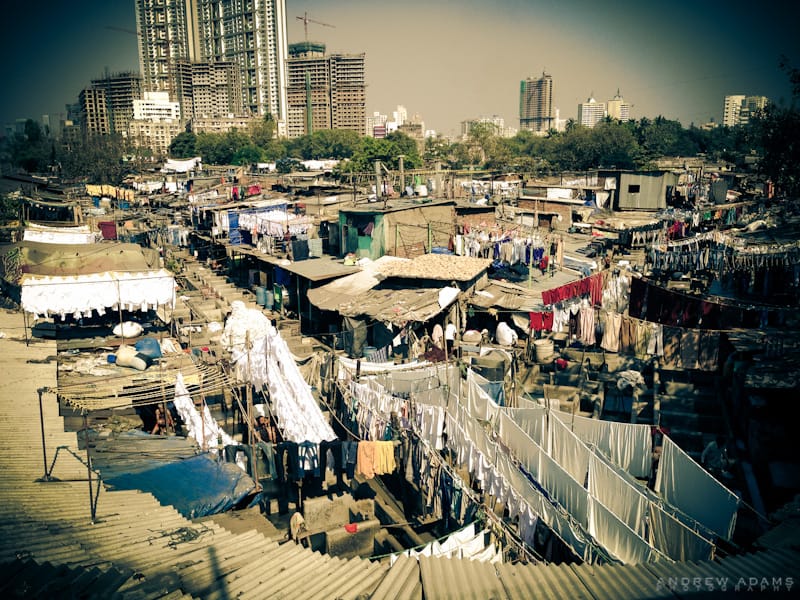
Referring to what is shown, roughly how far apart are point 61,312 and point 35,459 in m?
6.66

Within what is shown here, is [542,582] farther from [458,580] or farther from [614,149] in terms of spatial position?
[614,149]

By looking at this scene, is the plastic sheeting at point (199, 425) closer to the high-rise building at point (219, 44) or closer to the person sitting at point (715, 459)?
the person sitting at point (715, 459)

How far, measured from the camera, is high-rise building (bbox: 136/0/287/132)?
446ft

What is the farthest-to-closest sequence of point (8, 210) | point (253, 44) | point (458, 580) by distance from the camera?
point (253, 44), point (8, 210), point (458, 580)

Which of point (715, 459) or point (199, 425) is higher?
point (199, 425)

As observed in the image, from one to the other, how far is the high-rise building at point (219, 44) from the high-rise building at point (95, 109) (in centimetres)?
1161

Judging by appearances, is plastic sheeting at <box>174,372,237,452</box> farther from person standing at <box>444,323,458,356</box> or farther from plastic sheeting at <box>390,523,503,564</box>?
person standing at <box>444,323,458,356</box>

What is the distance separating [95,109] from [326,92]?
5438 centimetres

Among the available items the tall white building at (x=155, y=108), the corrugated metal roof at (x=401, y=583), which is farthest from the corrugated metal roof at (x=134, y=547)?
the tall white building at (x=155, y=108)

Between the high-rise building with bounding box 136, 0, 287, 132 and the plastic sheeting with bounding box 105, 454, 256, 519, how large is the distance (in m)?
128

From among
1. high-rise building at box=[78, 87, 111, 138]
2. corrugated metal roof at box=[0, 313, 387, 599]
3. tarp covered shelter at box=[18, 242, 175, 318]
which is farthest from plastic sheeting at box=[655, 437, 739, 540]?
high-rise building at box=[78, 87, 111, 138]

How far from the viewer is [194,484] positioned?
31.2ft

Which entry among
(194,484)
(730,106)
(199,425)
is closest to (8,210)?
(199,425)

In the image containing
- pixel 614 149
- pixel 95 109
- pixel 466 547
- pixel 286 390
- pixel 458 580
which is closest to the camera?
pixel 458 580
